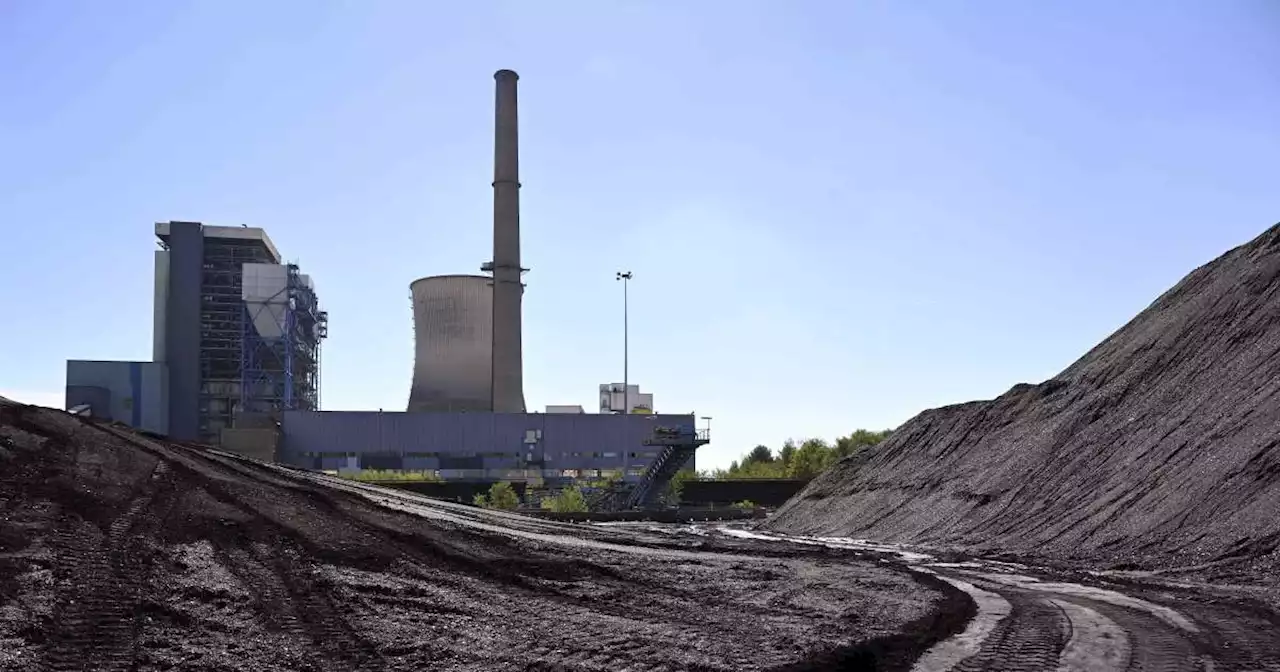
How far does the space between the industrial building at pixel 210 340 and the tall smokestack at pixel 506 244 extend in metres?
18.5

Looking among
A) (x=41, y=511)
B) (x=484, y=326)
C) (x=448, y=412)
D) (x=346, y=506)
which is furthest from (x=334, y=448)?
(x=41, y=511)

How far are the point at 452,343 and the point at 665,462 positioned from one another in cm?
2176

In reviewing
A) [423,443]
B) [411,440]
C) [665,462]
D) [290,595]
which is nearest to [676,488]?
[665,462]

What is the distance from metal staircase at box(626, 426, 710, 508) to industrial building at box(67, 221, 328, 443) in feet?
108

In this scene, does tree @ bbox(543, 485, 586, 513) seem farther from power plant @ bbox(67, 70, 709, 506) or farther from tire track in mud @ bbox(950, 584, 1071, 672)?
tire track in mud @ bbox(950, 584, 1071, 672)

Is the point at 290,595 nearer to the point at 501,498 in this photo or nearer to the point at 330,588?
the point at 330,588

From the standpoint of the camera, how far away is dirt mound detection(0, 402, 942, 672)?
367 inches

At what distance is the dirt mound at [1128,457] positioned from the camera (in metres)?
20.2

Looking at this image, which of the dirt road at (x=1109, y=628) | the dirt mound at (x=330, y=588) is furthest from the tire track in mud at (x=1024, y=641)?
the dirt mound at (x=330, y=588)

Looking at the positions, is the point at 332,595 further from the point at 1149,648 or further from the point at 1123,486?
the point at 1123,486

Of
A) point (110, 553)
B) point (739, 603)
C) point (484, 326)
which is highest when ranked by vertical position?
point (484, 326)

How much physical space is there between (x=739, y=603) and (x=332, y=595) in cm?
552

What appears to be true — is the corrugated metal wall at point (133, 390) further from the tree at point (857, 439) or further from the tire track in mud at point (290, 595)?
the tire track in mud at point (290, 595)

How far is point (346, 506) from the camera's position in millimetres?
18297
